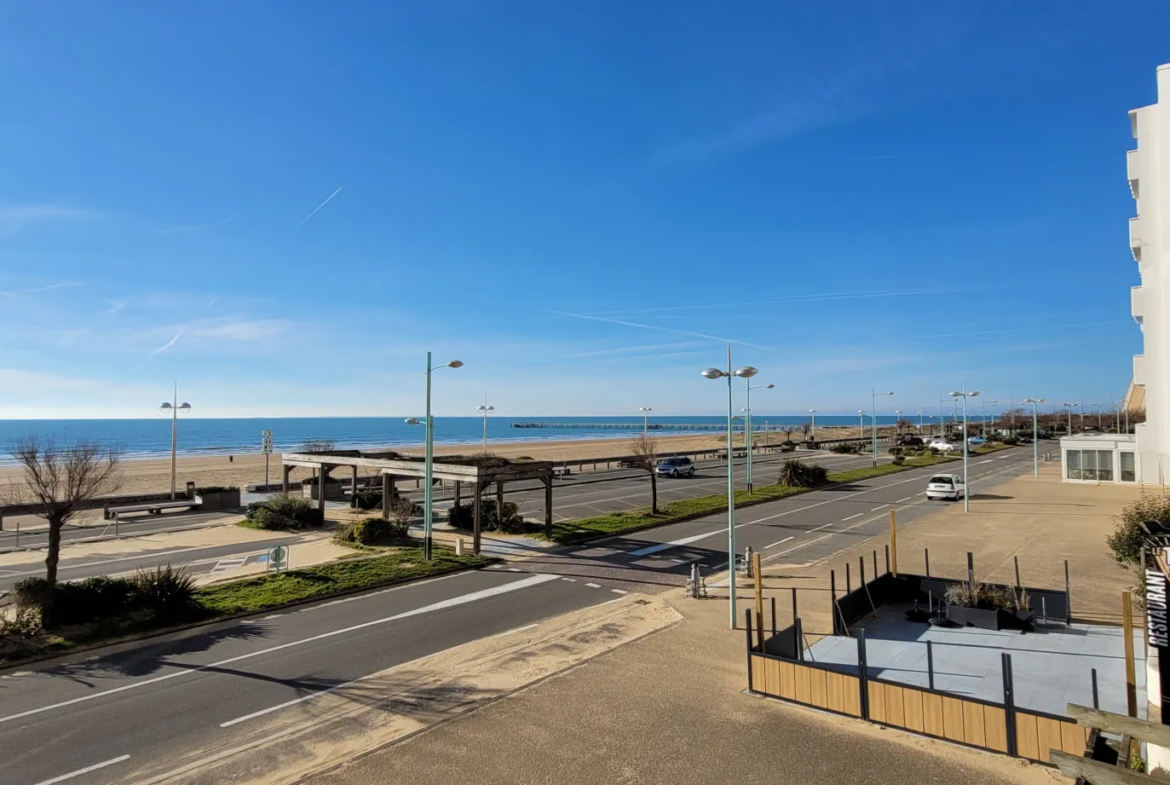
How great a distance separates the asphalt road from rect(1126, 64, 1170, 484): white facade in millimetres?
11530

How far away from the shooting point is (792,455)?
254ft

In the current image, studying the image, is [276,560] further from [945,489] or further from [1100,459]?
[1100,459]

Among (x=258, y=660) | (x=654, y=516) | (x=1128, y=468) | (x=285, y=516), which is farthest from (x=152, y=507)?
(x=1128, y=468)

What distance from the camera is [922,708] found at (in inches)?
371

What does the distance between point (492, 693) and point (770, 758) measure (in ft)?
15.8

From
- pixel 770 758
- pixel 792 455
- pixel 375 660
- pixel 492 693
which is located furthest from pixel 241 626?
pixel 792 455

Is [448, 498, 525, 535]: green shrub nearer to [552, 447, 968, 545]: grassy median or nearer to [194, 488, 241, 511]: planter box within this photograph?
[552, 447, 968, 545]: grassy median

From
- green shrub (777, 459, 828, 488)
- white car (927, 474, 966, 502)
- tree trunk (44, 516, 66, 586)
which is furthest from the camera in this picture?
green shrub (777, 459, 828, 488)

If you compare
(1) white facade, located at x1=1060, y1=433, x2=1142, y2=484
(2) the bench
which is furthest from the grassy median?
(2) the bench

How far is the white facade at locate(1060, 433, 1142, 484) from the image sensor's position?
4422 cm

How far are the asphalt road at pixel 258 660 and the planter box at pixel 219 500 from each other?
80.3 ft

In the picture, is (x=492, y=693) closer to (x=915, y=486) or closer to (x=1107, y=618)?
(x=1107, y=618)

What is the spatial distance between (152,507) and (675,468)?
37.3 meters

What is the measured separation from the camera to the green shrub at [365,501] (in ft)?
118
